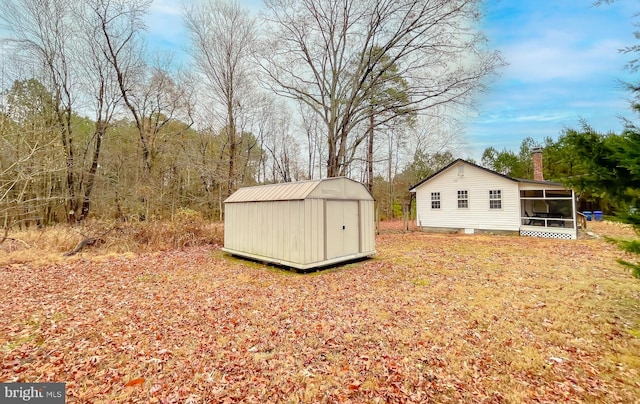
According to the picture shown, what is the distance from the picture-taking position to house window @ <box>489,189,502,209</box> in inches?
526

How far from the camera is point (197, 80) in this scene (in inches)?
570

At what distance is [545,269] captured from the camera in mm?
6594

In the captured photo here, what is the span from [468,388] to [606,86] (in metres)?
3.60

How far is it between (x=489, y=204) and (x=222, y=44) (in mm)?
15478

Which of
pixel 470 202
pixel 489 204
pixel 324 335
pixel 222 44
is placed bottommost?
pixel 324 335

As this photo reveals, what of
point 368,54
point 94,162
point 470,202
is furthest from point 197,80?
point 470,202

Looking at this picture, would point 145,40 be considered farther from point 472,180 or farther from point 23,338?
point 472,180

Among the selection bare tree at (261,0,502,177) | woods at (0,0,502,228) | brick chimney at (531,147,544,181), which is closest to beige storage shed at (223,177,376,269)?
woods at (0,0,502,228)

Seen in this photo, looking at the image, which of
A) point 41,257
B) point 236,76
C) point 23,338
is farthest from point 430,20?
point 41,257

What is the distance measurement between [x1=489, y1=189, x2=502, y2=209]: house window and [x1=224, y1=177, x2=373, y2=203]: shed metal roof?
359 inches

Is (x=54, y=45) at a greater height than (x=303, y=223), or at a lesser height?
greater

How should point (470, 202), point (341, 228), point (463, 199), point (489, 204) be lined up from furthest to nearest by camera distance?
point (463, 199), point (470, 202), point (489, 204), point (341, 228)

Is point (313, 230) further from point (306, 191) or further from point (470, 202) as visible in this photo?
point (470, 202)

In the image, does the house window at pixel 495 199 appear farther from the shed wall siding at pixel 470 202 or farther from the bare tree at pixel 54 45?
the bare tree at pixel 54 45
